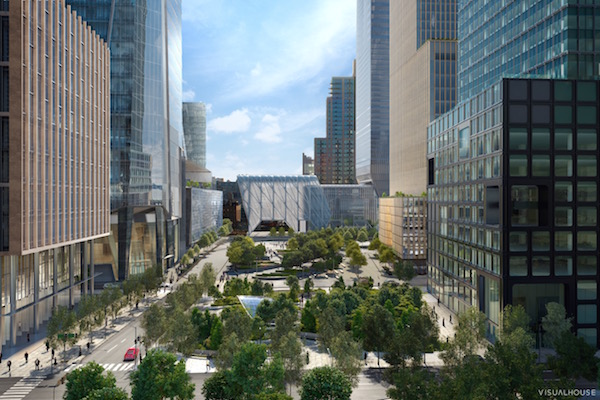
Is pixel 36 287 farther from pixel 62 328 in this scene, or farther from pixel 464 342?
pixel 464 342

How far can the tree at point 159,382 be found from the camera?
3072 centimetres

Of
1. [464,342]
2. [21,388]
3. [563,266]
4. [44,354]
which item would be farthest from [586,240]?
[44,354]

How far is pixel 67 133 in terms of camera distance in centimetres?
5841

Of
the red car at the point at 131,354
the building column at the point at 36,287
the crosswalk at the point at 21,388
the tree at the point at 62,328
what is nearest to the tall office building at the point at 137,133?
the building column at the point at 36,287

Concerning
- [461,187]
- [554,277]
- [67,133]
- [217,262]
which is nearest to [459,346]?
[554,277]

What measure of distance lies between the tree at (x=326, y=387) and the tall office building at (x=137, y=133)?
206 feet

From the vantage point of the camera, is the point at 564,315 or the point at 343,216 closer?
the point at 564,315

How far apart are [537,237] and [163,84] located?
79405 millimetres

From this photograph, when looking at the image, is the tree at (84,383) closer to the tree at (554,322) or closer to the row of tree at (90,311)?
the row of tree at (90,311)

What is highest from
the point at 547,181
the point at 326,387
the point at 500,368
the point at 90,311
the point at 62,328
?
the point at 547,181

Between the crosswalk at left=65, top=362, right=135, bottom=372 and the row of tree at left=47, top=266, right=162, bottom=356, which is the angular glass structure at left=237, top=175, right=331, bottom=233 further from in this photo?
the crosswalk at left=65, top=362, right=135, bottom=372

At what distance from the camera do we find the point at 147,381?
1218 inches

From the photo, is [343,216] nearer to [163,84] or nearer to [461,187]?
[163,84]

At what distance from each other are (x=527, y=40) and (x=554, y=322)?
123ft
